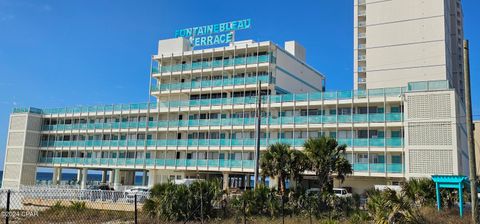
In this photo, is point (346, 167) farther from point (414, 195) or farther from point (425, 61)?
point (425, 61)

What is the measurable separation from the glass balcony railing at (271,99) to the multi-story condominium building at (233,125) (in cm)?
12

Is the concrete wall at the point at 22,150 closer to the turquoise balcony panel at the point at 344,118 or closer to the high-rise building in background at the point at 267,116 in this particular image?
the high-rise building in background at the point at 267,116

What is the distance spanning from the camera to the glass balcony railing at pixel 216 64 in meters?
57.1

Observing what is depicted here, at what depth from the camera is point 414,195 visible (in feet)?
94.0

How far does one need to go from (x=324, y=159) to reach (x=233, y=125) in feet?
80.2

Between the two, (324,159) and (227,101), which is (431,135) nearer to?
(324,159)

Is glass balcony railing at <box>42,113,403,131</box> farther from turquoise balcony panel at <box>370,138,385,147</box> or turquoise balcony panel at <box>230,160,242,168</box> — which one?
turquoise balcony panel at <box>230,160,242,168</box>

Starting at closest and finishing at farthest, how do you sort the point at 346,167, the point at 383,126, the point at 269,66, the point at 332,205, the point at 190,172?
the point at 332,205, the point at 346,167, the point at 383,126, the point at 269,66, the point at 190,172

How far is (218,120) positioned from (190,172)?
29.6ft

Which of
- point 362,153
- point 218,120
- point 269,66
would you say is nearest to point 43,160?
point 218,120

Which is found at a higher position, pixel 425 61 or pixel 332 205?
pixel 425 61

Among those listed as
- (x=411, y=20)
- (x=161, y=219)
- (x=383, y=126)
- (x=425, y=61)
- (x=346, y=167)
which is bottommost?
(x=161, y=219)

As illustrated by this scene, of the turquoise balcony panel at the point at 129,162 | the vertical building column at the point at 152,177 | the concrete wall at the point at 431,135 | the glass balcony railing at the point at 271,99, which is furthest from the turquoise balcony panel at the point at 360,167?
the turquoise balcony panel at the point at 129,162

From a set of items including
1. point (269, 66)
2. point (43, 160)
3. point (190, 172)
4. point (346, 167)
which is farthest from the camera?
point (43, 160)
